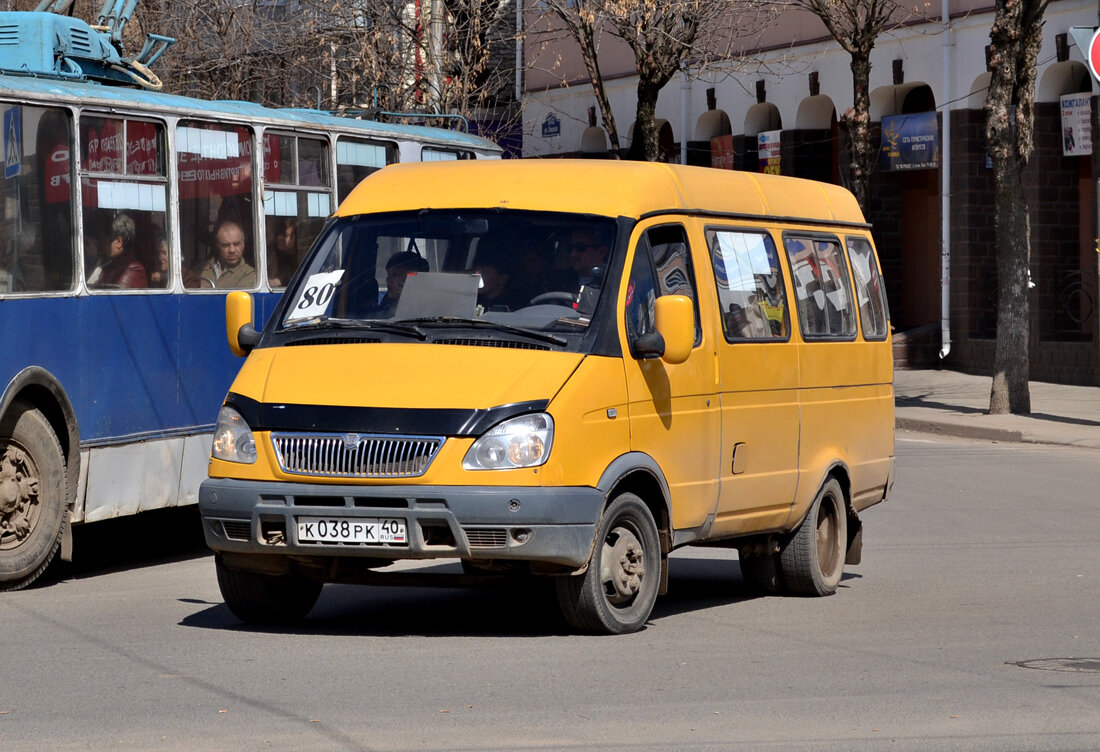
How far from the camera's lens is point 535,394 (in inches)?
333

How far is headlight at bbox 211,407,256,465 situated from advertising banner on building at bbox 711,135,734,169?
27718mm

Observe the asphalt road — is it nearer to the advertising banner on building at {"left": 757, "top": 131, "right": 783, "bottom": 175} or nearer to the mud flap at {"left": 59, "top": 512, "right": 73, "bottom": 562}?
the mud flap at {"left": 59, "top": 512, "right": 73, "bottom": 562}

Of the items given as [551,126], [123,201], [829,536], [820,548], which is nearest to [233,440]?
[123,201]

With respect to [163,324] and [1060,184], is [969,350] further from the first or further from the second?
[163,324]

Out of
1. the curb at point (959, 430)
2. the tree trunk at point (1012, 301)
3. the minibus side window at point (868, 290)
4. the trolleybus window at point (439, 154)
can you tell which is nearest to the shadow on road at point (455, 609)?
the minibus side window at point (868, 290)

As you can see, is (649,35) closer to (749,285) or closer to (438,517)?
(749,285)

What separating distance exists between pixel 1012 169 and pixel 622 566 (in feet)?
53.2

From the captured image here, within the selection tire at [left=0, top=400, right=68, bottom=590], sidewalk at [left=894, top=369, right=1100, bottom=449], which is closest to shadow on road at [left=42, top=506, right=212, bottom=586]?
tire at [left=0, top=400, right=68, bottom=590]

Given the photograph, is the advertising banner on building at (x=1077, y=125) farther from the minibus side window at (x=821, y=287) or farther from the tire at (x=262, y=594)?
the tire at (x=262, y=594)

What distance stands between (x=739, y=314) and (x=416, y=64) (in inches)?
892

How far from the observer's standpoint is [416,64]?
32.0m

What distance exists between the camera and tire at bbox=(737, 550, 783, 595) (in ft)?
35.5

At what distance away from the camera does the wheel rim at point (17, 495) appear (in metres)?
10.8

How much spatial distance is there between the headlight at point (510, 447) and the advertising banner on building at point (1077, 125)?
2086cm
